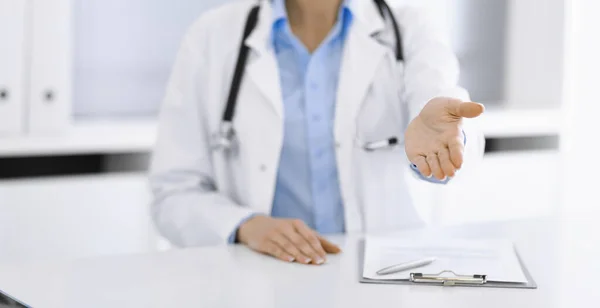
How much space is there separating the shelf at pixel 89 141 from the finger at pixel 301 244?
4.25 ft

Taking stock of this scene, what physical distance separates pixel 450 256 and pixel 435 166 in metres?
0.22

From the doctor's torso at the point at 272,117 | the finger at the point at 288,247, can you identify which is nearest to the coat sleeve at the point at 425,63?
the doctor's torso at the point at 272,117

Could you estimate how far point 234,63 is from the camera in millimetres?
1781

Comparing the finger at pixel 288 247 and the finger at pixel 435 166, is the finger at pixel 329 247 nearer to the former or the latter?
the finger at pixel 288 247

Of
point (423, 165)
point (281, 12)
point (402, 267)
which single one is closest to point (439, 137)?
point (423, 165)

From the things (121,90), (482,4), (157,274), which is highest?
(482,4)

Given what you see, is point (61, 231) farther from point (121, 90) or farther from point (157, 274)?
point (157, 274)

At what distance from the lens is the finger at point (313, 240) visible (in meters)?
1.37

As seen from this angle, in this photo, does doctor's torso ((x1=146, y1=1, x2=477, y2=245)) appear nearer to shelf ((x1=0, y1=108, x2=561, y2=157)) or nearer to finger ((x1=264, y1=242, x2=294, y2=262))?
finger ((x1=264, y1=242, x2=294, y2=262))

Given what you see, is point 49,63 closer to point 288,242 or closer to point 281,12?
point 281,12

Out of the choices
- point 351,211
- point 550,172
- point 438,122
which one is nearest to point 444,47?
point 351,211

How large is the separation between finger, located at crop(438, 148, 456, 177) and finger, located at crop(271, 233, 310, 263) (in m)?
0.29

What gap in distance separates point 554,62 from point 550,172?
0.46 meters

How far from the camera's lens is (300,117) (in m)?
1.75
